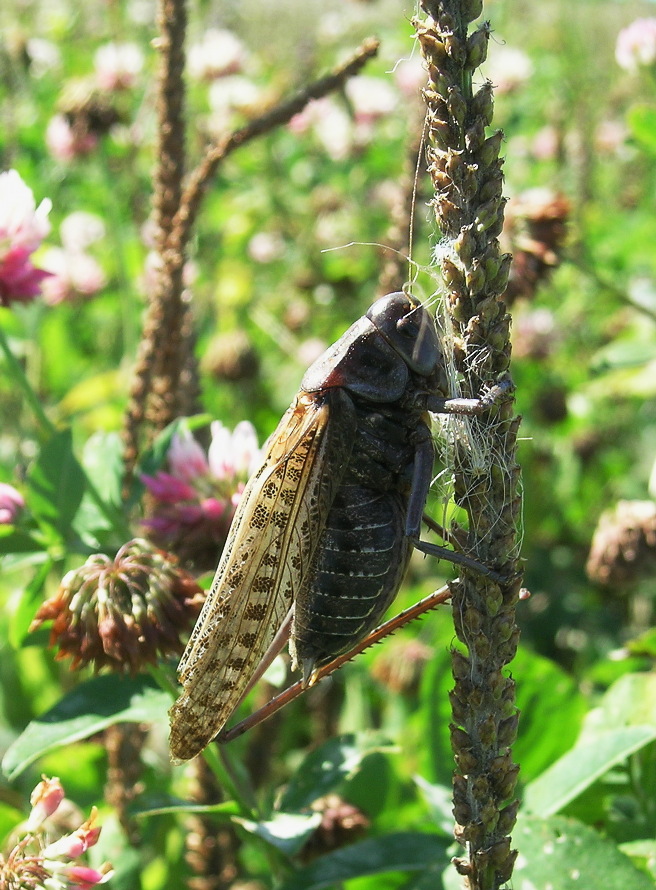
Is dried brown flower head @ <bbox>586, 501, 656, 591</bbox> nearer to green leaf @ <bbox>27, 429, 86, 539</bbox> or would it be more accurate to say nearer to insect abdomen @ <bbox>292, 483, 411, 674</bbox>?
insect abdomen @ <bbox>292, 483, 411, 674</bbox>

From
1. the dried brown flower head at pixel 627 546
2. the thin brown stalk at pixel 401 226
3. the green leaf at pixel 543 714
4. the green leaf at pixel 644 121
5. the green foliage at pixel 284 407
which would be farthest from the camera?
the green leaf at pixel 644 121

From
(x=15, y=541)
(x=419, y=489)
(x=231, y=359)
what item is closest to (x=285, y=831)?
(x=419, y=489)

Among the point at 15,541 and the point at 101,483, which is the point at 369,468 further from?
the point at 15,541

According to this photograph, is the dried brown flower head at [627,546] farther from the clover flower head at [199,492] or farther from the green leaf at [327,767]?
the clover flower head at [199,492]

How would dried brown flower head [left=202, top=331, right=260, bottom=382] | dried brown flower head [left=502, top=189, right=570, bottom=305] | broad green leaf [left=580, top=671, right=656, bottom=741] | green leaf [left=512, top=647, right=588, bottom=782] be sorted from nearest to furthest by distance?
broad green leaf [left=580, top=671, right=656, bottom=741] < green leaf [left=512, top=647, right=588, bottom=782] < dried brown flower head [left=502, top=189, right=570, bottom=305] < dried brown flower head [left=202, top=331, right=260, bottom=382]

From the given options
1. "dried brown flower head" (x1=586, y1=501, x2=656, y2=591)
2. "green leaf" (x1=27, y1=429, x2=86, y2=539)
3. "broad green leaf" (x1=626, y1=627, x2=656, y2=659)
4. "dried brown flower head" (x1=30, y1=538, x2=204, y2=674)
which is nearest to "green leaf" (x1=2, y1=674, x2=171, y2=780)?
"dried brown flower head" (x1=30, y1=538, x2=204, y2=674)

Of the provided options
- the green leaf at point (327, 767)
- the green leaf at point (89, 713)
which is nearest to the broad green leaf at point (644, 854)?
the green leaf at point (327, 767)
